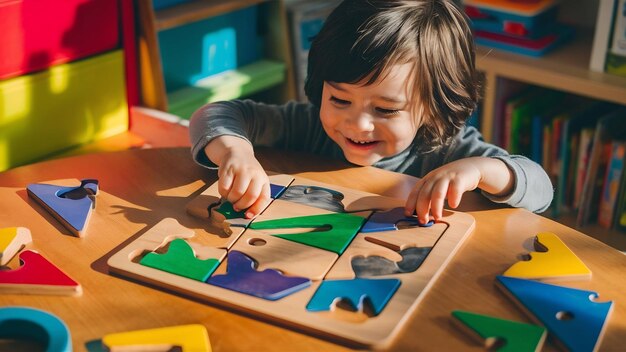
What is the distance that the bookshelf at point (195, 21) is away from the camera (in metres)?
2.06

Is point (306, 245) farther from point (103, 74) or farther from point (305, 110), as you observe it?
point (103, 74)

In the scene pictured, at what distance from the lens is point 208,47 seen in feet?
7.75

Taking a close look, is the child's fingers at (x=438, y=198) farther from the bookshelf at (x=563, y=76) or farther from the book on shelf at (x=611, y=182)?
the book on shelf at (x=611, y=182)

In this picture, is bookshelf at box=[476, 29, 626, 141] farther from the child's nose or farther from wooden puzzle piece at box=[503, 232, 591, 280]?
wooden puzzle piece at box=[503, 232, 591, 280]

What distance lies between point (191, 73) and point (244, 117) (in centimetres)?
98

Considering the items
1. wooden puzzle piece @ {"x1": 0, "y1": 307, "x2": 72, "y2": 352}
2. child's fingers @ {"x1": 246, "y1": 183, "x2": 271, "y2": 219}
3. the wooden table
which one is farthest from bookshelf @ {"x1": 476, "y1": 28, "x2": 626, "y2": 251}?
wooden puzzle piece @ {"x1": 0, "y1": 307, "x2": 72, "y2": 352}

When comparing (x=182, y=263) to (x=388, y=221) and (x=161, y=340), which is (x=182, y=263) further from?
(x=388, y=221)

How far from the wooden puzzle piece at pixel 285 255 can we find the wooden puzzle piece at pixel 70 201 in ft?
0.78

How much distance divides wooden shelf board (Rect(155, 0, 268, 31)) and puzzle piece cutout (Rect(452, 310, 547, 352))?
4.66ft

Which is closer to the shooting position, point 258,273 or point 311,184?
point 258,273

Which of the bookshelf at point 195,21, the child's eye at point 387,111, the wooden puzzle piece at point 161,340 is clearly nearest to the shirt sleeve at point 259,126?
the child's eye at point 387,111

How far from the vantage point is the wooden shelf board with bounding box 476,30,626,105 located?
2162 millimetres

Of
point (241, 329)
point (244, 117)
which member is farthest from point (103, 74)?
point (241, 329)

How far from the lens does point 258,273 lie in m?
0.95
